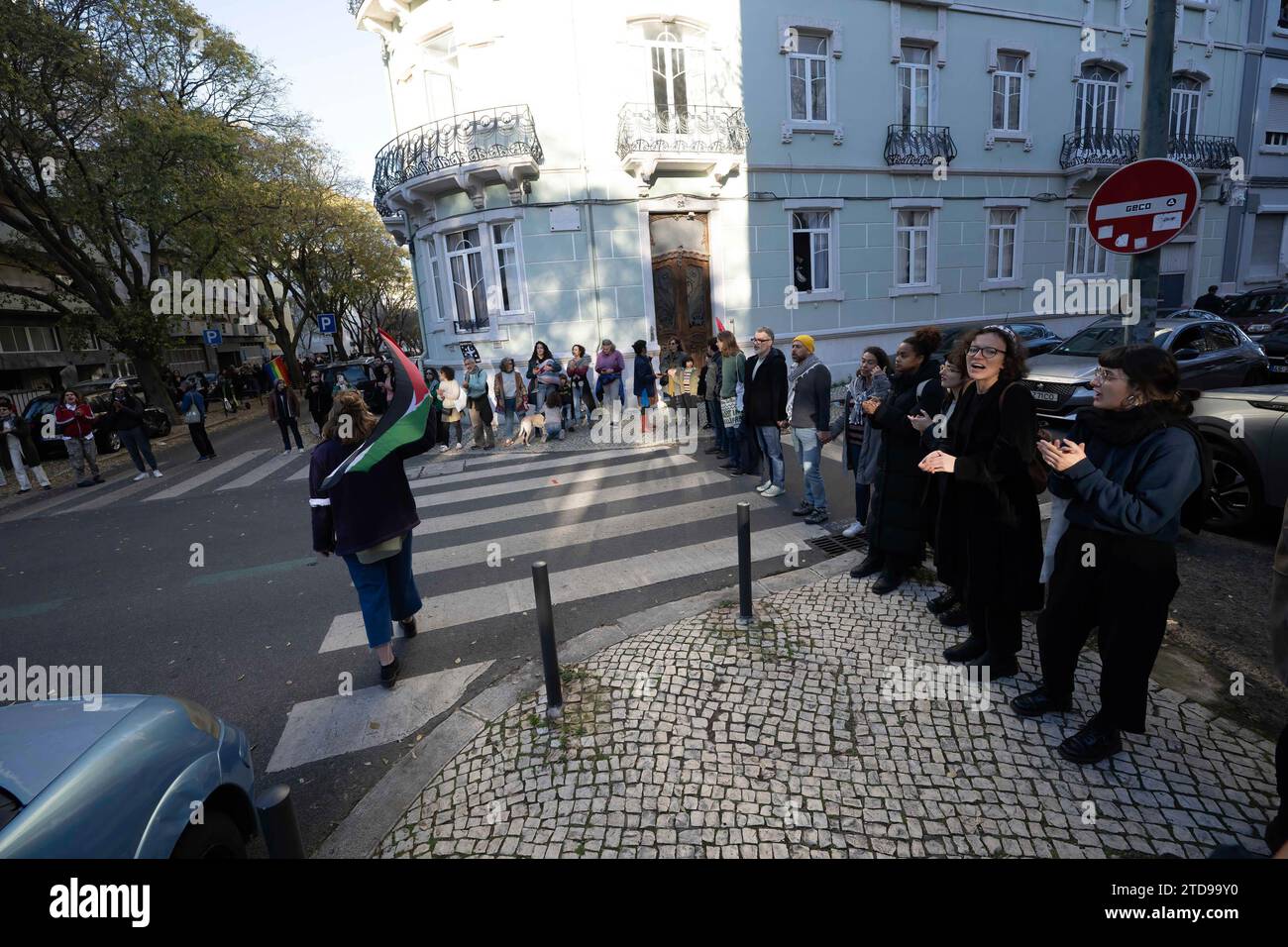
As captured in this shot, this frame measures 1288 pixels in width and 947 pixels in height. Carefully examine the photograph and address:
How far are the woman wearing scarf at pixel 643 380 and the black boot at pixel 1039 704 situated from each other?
31.3ft

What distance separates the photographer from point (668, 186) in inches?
594

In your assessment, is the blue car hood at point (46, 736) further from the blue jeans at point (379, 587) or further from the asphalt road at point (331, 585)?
the blue jeans at point (379, 587)

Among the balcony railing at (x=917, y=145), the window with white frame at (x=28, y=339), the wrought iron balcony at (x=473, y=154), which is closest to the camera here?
the wrought iron balcony at (x=473, y=154)

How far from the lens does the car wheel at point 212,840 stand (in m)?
2.10

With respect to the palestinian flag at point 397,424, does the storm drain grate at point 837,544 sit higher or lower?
lower

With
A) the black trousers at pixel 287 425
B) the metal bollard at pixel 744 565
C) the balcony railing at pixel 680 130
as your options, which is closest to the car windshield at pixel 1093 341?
the balcony railing at pixel 680 130

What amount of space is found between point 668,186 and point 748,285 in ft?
10.0

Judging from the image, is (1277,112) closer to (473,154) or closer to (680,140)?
(680,140)

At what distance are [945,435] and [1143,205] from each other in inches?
92.7

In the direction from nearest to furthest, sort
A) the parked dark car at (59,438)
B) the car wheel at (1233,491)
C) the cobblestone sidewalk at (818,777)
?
the cobblestone sidewalk at (818,777) < the car wheel at (1233,491) < the parked dark car at (59,438)

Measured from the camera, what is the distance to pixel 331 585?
237 inches

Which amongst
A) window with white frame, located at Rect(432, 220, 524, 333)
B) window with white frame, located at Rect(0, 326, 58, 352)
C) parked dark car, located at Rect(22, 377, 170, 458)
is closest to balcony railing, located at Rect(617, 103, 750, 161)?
window with white frame, located at Rect(432, 220, 524, 333)

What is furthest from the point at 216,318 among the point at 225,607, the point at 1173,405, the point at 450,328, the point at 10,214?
the point at 1173,405
